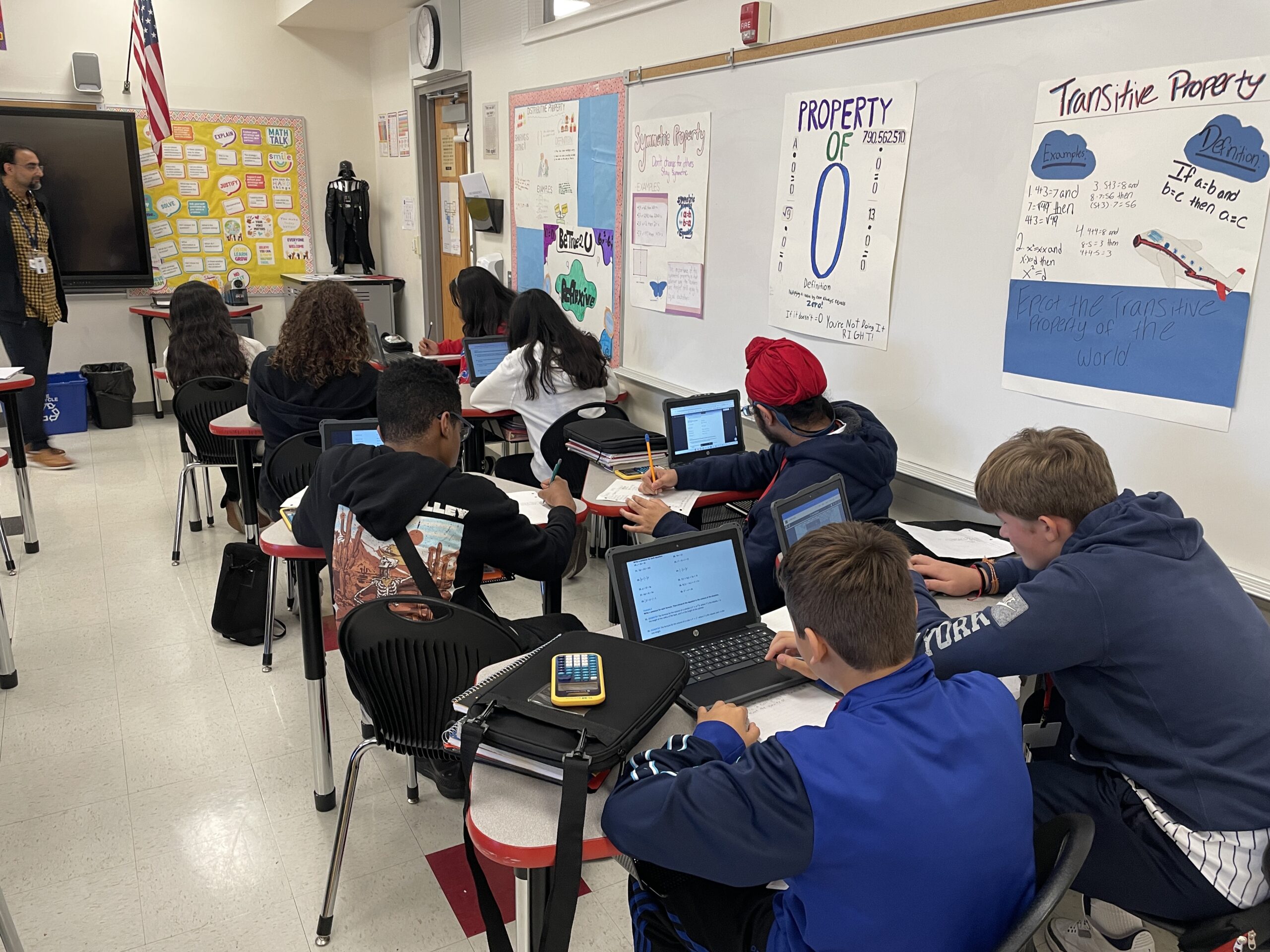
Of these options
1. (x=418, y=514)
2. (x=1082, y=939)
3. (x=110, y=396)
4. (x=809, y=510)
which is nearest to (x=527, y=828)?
(x=418, y=514)

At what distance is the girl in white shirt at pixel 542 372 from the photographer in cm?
366

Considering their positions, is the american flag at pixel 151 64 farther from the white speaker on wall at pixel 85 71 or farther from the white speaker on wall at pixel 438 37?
the white speaker on wall at pixel 438 37

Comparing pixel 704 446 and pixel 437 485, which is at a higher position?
pixel 437 485

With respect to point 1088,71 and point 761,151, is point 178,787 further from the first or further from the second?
point 1088,71

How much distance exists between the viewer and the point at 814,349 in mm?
3230

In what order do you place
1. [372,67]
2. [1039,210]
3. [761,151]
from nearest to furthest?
[1039,210] → [761,151] → [372,67]

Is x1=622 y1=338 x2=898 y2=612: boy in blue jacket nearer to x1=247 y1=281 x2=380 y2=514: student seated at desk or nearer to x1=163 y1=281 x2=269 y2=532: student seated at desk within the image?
x1=247 y1=281 x2=380 y2=514: student seated at desk

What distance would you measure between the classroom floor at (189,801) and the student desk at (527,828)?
776 mm

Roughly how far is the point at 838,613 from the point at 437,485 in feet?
3.38

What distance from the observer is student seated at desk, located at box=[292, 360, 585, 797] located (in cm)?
189

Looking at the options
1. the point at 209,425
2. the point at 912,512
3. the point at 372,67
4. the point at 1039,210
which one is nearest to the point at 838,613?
the point at 1039,210

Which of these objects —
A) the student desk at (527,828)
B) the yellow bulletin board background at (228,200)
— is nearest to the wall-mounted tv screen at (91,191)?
the yellow bulletin board background at (228,200)

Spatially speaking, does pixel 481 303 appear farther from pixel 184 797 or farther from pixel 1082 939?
pixel 1082 939

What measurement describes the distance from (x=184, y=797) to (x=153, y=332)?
5.03 meters
